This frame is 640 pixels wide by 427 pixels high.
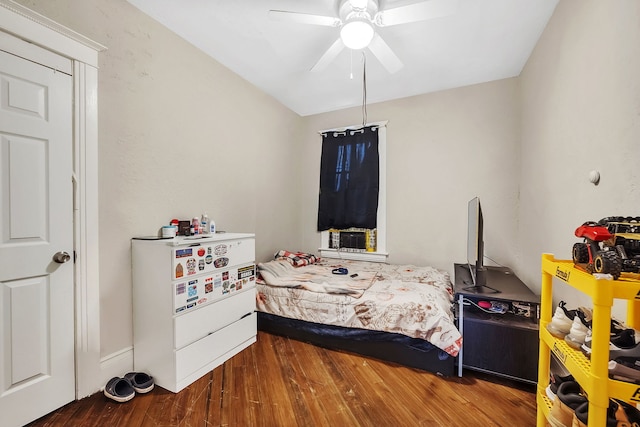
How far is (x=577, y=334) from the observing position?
3.14 feet

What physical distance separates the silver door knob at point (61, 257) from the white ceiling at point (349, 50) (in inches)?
70.4

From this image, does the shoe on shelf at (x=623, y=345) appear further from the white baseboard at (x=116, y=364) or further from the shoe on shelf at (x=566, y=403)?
the white baseboard at (x=116, y=364)

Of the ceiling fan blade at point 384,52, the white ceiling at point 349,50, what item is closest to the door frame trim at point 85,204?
the white ceiling at point 349,50

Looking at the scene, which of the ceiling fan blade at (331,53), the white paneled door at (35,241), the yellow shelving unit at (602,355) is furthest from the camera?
the ceiling fan blade at (331,53)

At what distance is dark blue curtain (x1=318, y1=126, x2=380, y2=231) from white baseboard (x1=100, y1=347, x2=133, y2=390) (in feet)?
8.31

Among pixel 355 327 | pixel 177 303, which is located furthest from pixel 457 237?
pixel 177 303

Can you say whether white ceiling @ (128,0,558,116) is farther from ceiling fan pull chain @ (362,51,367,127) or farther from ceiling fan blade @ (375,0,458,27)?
ceiling fan blade @ (375,0,458,27)

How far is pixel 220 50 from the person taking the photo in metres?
2.42

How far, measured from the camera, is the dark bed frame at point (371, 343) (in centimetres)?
190

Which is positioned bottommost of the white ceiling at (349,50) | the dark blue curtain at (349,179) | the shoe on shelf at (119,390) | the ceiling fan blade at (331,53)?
the shoe on shelf at (119,390)

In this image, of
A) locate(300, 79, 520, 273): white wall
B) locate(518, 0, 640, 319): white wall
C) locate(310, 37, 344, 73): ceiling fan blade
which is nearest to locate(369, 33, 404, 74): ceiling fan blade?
locate(310, 37, 344, 73): ceiling fan blade

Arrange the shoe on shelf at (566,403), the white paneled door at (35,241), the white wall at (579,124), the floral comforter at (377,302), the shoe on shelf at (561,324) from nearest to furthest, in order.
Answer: the shoe on shelf at (566,403)
the shoe on shelf at (561,324)
the white wall at (579,124)
the white paneled door at (35,241)
the floral comforter at (377,302)

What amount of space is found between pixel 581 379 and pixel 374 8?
2.19 meters

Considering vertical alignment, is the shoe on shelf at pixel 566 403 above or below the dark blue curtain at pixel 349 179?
below
